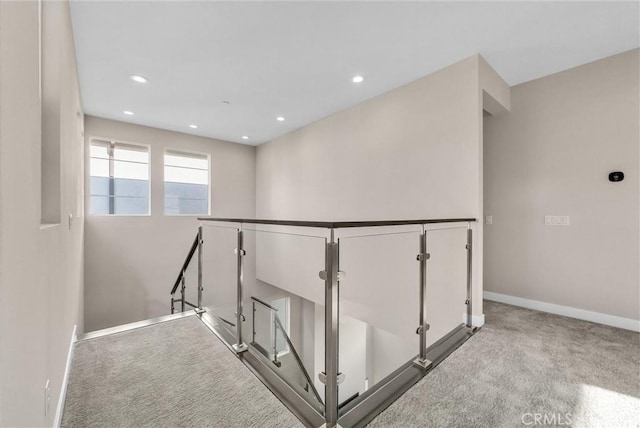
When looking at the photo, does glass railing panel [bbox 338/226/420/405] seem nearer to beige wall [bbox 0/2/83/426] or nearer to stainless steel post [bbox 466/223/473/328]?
stainless steel post [bbox 466/223/473/328]

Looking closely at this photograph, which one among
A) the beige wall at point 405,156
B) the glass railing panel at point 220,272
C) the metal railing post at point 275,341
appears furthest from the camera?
the beige wall at point 405,156

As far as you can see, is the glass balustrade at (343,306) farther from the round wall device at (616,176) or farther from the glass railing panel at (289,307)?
the round wall device at (616,176)

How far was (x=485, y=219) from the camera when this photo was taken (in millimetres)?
3820

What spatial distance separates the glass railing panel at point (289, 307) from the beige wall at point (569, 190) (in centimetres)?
265

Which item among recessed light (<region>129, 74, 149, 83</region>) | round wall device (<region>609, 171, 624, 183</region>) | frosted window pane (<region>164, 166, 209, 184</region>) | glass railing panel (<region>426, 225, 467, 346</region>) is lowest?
glass railing panel (<region>426, 225, 467, 346</region>)

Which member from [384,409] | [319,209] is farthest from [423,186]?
[384,409]

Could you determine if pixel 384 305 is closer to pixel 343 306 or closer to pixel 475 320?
pixel 475 320

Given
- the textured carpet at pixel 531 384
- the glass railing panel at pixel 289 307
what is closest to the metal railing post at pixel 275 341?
the glass railing panel at pixel 289 307

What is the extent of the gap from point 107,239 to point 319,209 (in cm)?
384

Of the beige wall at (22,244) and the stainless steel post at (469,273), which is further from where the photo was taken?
the stainless steel post at (469,273)

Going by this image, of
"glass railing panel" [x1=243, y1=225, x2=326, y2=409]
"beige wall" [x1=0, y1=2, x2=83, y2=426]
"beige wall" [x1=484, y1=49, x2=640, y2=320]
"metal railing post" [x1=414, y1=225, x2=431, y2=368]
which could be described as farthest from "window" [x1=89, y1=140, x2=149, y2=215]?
"beige wall" [x1=484, y1=49, x2=640, y2=320]

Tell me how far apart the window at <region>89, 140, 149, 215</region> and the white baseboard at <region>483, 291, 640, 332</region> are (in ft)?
20.4

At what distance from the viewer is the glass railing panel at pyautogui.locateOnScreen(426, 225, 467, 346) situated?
2768 mm

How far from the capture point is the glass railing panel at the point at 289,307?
6.28 ft
